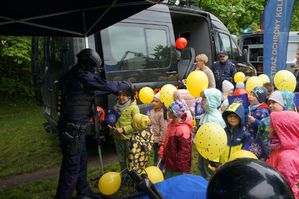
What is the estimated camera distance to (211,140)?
333 centimetres

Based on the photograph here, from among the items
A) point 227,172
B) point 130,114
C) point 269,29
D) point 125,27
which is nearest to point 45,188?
Result: point 130,114

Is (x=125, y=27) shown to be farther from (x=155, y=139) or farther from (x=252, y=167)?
(x=252, y=167)

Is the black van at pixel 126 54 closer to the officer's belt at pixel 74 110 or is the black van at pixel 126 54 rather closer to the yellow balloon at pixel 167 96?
the yellow balloon at pixel 167 96

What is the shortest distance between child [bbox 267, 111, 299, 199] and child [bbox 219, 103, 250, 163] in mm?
832

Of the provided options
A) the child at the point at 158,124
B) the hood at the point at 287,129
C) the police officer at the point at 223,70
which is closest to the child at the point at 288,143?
the hood at the point at 287,129

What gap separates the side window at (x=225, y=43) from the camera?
869 centimetres

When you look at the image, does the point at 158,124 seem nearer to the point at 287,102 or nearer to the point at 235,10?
the point at 287,102

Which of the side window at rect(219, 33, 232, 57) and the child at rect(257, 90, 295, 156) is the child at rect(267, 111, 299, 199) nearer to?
the child at rect(257, 90, 295, 156)

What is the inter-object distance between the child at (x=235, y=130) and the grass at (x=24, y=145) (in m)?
3.35

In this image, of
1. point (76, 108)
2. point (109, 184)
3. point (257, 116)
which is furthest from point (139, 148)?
point (257, 116)

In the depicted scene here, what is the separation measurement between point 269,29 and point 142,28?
3.30 m

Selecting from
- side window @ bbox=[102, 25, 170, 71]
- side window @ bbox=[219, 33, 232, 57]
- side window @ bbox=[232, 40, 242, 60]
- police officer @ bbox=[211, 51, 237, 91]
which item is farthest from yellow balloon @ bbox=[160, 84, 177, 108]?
side window @ bbox=[232, 40, 242, 60]

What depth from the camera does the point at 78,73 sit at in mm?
4090

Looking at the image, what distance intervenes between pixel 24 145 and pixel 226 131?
498 centimetres
